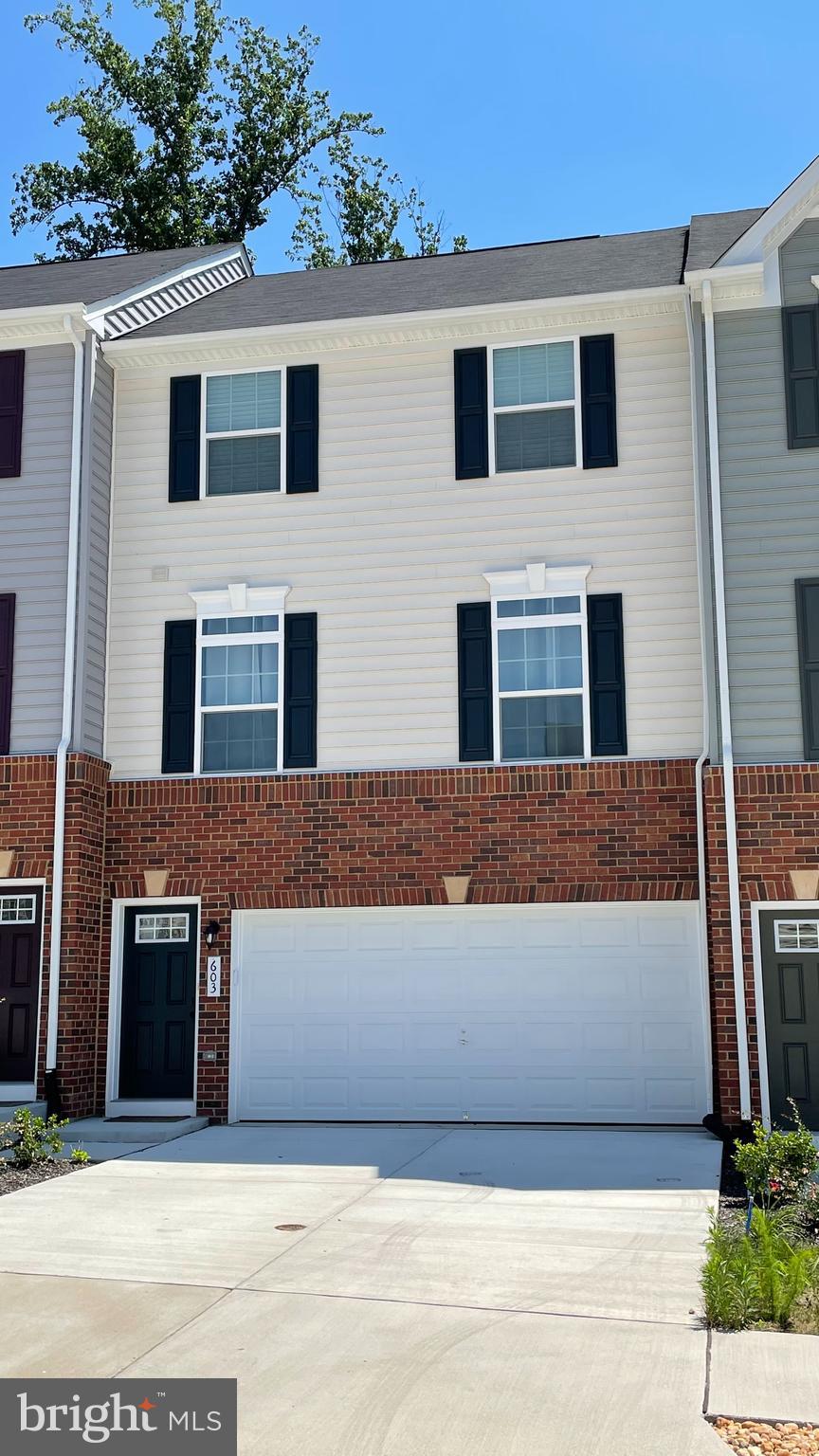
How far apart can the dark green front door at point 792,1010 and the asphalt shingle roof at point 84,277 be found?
9.85 meters

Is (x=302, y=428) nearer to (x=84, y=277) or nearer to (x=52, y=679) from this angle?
(x=52, y=679)

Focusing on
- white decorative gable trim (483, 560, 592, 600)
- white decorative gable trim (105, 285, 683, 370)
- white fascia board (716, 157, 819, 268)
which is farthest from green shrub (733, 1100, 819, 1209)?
white decorative gable trim (105, 285, 683, 370)

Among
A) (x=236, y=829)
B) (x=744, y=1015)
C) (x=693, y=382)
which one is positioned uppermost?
(x=693, y=382)

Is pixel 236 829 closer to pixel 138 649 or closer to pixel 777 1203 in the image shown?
pixel 138 649

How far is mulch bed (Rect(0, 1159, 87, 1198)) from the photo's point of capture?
1028 centimetres

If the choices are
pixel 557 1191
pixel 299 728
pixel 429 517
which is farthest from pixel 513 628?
pixel 557 1191

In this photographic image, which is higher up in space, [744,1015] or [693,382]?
[693,382]

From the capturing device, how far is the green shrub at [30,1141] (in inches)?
432

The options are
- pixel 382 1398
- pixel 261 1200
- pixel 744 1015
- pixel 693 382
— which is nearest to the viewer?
pixel 382 1398

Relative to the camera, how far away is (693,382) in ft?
42.8

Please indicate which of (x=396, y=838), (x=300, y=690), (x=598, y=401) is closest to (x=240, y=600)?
(x=300, y=690)

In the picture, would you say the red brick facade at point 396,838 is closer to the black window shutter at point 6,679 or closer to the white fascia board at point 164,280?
the black window shutter at point 6,679

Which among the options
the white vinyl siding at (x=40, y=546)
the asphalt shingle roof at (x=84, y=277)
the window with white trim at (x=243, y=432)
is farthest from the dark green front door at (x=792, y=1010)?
the asphalt shingle roof at (x=84, y=277)

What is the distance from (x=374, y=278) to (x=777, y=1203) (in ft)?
40.6
